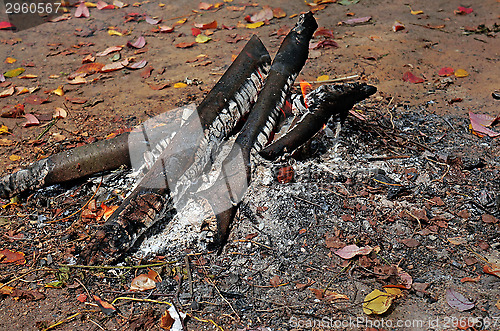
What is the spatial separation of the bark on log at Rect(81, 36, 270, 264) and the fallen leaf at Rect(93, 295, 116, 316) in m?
0.26

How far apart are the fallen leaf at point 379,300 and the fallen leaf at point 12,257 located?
216 centimetres

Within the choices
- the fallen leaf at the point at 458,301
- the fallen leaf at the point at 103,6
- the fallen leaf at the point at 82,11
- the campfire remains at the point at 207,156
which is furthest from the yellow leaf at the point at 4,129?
the fallen leaf at the point at 458,301

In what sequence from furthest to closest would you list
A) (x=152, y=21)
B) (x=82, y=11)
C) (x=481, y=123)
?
(x=82, y=11)
(x=152, y=21)
(x=481, y=123)

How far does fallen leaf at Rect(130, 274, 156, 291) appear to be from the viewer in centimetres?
255

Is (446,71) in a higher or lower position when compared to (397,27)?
lower

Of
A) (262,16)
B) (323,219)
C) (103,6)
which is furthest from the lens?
(103,6)

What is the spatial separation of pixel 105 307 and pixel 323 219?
1.41 metres

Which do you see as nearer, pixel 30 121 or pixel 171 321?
pixel 171 321

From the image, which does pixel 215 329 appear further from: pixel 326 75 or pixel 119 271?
pixel 326 75

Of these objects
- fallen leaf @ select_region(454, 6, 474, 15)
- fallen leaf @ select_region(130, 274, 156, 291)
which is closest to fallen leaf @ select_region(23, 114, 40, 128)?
fallen leaf @ select_region(130, 274, 156, 291)

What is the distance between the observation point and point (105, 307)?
8.03 ft

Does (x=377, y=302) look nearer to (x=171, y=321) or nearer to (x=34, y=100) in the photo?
(x=171, y=321)

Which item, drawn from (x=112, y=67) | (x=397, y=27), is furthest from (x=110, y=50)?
(x=397, y=27)

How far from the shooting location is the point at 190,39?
5.76 meters
